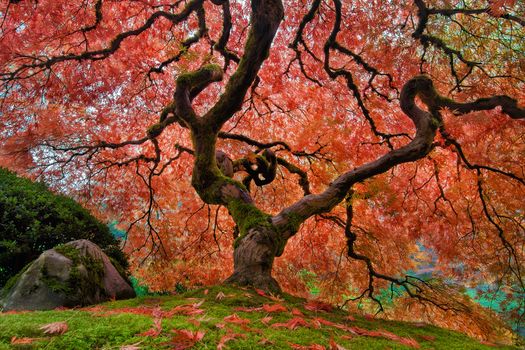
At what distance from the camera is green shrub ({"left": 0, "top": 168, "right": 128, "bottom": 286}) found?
3.62m

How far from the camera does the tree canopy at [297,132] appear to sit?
4168 millimetres

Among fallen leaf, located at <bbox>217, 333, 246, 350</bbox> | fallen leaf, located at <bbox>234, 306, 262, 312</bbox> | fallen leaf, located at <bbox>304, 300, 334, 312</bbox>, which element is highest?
fallen leaf, located at <bbox>304, 300, 334, 312</bbox>

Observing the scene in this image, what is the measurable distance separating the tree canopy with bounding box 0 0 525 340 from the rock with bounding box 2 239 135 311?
1.38 m

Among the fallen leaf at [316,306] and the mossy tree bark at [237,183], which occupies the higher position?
the mossy tree bark at [237,183]

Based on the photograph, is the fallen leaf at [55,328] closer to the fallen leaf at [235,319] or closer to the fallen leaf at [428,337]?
the fallen leaf at [235,319]

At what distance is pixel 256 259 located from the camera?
11.3ft

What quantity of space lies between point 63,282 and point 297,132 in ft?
19.0

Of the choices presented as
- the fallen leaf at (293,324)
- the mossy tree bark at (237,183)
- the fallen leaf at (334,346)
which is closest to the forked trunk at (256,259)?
the mossy tree bark at (237,183)

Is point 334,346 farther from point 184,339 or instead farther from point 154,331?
point 154,331

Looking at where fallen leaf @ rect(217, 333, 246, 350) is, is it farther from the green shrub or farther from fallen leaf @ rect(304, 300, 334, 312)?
the green shrub

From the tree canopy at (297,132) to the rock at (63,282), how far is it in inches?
54.2

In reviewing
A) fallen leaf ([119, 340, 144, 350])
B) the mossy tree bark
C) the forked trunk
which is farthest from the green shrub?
fallen leaf ([119, 340, 144, 350])

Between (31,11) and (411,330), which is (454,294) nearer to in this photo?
(411,330)

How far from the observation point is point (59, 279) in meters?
3.19
